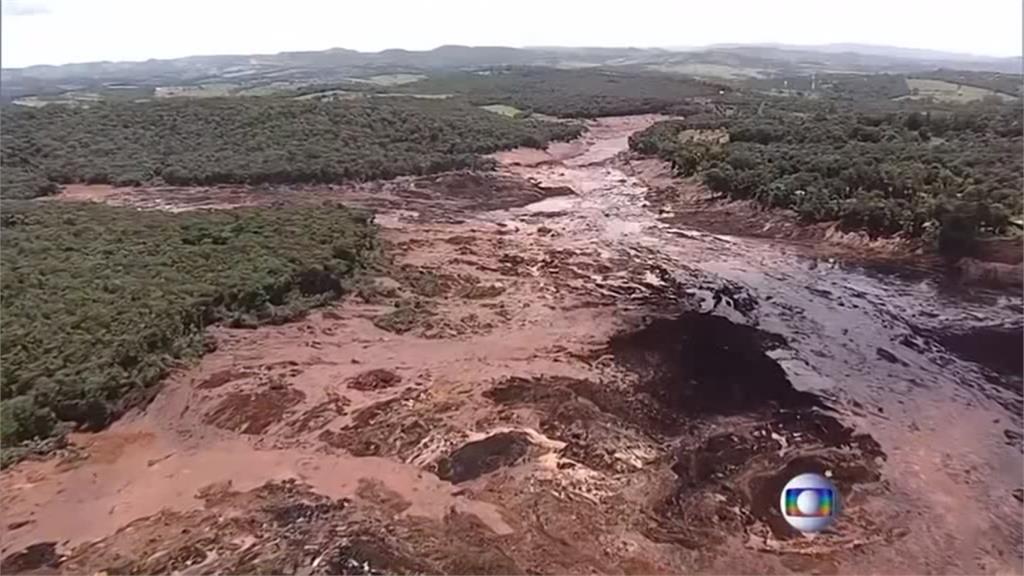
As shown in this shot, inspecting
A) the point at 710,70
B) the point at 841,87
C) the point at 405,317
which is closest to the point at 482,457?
the point at 405,317

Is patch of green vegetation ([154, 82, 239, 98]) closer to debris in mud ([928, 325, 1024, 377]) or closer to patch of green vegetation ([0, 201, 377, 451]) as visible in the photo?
patch of green vegetation ([0, 201, 377, 451])

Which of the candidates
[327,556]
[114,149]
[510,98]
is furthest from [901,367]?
[510,98]

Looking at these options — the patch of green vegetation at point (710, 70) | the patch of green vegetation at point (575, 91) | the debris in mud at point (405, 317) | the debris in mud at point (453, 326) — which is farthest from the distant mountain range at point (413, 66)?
the debris in mud at point (453, 326)

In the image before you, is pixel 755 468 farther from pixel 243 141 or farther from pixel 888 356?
pixel 243 141

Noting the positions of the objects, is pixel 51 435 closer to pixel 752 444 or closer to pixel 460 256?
pixel 752 444

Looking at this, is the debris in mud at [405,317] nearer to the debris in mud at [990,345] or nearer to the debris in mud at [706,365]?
the debris in mud at [706,365]

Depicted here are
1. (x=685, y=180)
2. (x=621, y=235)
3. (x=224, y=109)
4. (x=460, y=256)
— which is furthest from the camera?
(x=224, y=109)
